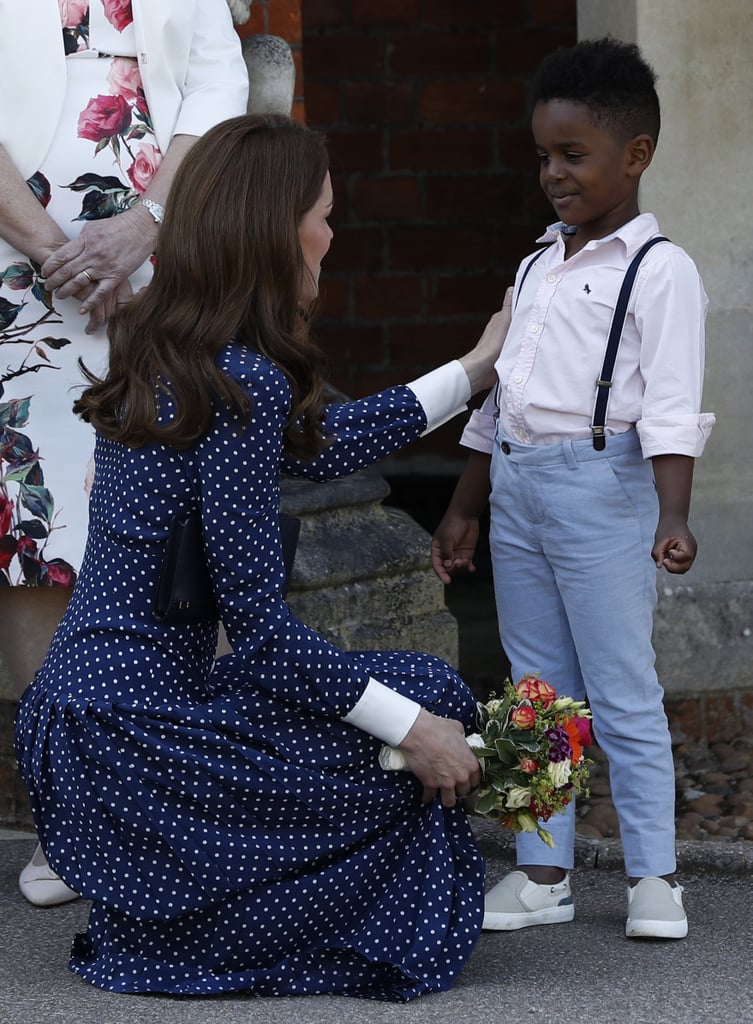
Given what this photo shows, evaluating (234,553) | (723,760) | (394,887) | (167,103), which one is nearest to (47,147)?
(167,103)

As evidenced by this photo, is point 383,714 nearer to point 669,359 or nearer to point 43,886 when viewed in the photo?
point 669,359

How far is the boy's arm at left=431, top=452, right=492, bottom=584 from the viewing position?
3059 millimetres

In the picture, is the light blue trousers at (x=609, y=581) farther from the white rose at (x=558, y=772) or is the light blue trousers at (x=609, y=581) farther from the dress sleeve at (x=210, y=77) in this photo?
the dress sleeve at (x=210, y=77)

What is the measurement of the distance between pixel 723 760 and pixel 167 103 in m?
2.09

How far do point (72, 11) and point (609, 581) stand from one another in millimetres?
1421

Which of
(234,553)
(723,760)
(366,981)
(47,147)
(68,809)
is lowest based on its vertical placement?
(723,760)

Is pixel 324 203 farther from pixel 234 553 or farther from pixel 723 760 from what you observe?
pixel 723 760

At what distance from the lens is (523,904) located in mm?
2938

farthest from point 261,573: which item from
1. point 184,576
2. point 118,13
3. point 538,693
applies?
point 118,13

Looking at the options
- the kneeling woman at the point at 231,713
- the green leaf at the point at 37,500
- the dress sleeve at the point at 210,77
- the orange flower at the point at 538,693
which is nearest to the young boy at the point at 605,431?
the orange flower at the point at 538,693

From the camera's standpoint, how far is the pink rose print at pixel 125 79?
2.98 m

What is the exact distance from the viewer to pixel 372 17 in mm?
6719

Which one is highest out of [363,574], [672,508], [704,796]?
[672,508]

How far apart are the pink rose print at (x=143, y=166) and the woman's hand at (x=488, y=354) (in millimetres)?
676
